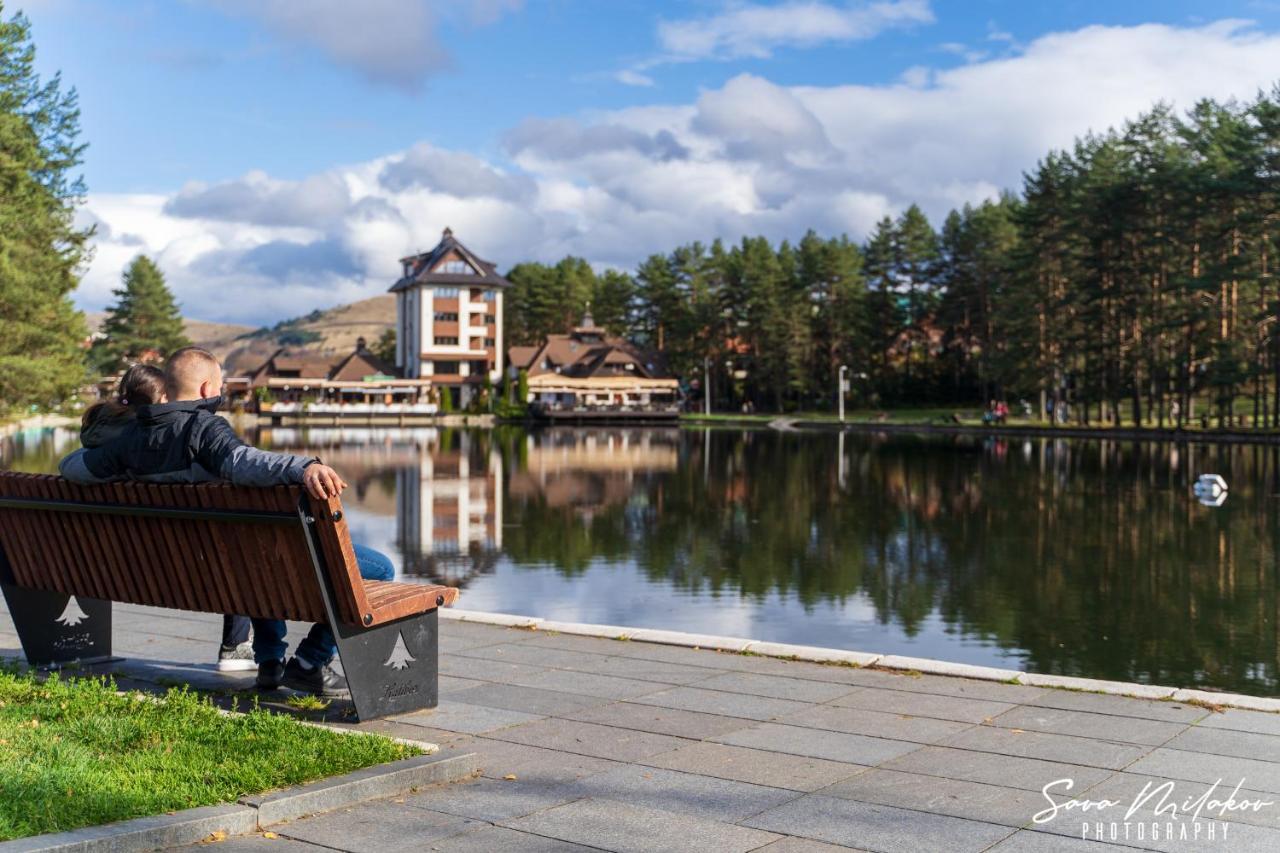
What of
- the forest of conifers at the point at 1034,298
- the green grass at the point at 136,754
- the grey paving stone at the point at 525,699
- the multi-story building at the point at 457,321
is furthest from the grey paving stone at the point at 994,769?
the multi-story building at the point at 457,321

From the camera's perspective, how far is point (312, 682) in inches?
230

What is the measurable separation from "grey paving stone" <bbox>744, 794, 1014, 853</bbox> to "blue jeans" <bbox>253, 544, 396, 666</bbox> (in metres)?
2.33

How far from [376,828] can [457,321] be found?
317ft

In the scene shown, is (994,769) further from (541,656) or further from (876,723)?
(541,656)

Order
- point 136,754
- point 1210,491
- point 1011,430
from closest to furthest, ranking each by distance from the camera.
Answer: point 136,754 → point 1210,491 → point 1011,430

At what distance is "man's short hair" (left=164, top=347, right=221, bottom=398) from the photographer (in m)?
5.58

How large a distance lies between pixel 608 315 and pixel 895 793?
106121mm

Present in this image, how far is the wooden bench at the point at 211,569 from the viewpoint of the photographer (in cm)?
516

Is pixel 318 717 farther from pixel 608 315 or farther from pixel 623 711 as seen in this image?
pixel 608 315

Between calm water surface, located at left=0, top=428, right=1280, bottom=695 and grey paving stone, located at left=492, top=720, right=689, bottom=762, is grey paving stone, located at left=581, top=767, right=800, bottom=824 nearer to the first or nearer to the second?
grey paving stone, located at left=492, top=720, right=689, bottom=762

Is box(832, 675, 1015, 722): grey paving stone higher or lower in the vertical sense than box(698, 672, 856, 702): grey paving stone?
higher

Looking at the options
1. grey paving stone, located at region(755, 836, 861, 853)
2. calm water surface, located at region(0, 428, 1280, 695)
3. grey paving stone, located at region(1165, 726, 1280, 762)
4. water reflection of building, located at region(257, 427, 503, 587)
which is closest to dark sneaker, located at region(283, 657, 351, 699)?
grey paving stone, located at region(755, 836, 861, 853)

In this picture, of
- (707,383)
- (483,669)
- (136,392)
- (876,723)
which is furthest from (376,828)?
(707,383)

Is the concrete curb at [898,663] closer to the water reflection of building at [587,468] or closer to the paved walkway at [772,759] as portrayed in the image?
the paved walkway at [772,759]
